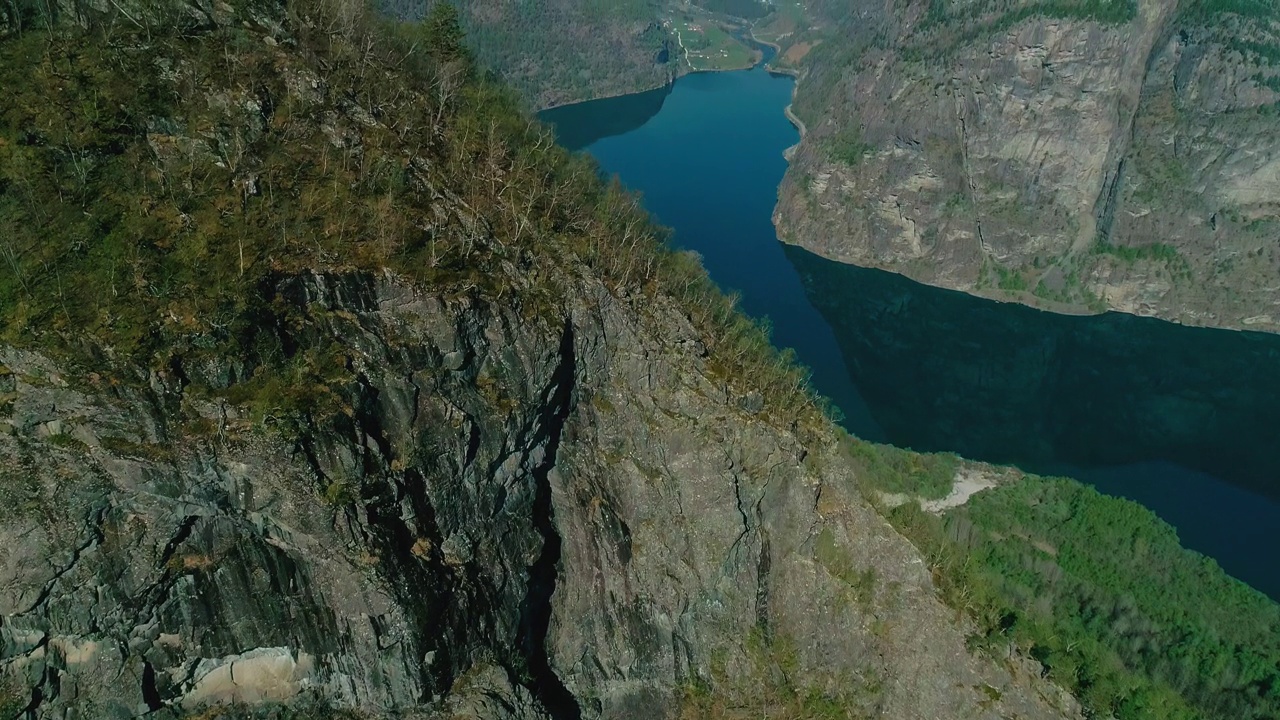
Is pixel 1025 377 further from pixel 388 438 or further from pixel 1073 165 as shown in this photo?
pixel 388 438

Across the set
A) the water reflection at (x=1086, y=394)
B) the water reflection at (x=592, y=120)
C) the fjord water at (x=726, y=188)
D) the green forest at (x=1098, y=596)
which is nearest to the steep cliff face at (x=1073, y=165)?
the water reflection at (x=1086, y=394)

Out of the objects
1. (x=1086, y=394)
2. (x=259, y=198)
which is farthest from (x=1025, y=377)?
(x=259, y=198)

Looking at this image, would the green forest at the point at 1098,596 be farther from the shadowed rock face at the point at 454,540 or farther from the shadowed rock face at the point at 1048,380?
the shadowed rock face at the point at 1048,380

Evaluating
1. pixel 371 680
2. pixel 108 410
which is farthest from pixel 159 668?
pixel 108 410

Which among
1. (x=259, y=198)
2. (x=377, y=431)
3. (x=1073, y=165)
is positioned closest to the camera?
(x=377, y=431)

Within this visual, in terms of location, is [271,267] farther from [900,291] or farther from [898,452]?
[900,291]

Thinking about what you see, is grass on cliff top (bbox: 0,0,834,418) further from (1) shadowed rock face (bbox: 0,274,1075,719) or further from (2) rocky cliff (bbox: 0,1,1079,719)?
(1) shadowed rock face (bbox: 0,274,1075,719)
